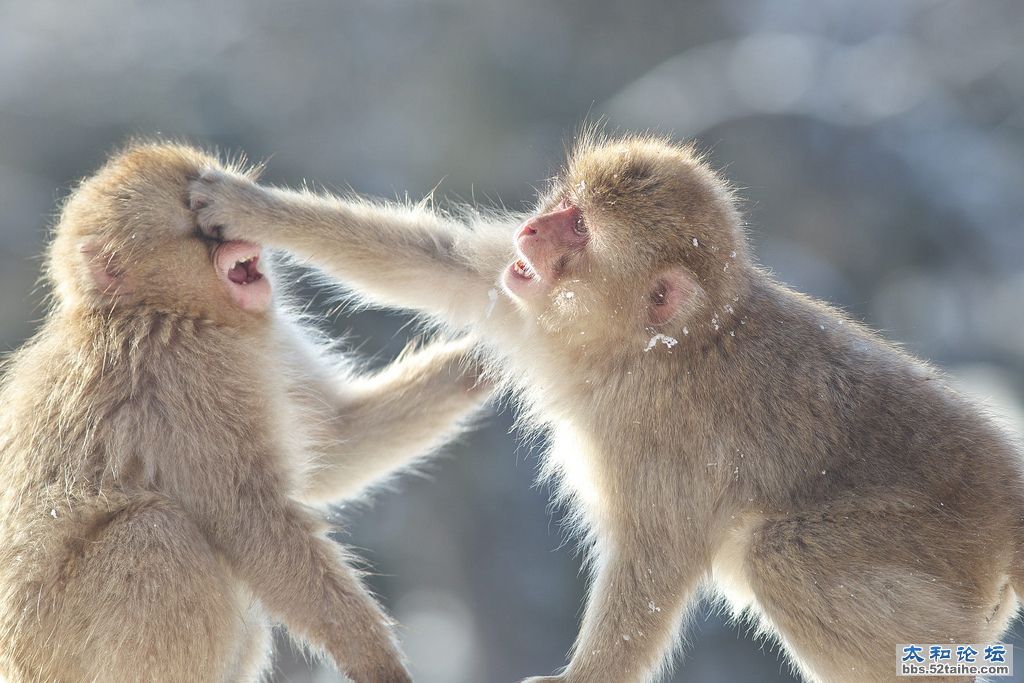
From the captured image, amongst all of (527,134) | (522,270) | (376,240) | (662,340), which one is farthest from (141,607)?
(527,134)

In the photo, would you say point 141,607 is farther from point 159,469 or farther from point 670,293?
point 670,293

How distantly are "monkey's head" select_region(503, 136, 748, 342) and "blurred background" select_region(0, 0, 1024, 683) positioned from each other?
12.2ft

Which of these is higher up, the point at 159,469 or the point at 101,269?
the point at 101,269

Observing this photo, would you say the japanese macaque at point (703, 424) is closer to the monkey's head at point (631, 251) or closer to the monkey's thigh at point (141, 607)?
the monkey's head at point (631, 251)

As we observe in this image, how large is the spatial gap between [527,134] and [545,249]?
26.2ft

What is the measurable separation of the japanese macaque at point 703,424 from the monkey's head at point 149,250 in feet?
0.33

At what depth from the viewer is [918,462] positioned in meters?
3.37

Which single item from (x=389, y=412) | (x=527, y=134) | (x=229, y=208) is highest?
(x=527, y=134)

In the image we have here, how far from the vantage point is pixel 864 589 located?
3098mm

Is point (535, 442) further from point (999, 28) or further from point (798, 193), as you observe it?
point (999, 28)

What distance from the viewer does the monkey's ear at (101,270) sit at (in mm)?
3568

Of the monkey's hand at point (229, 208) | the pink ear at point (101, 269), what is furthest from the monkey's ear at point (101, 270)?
the monkey's hand at point (229, 208)

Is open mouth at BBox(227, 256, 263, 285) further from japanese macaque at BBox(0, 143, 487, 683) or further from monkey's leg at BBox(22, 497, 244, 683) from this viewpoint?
monkey's leg at BBox(22, 497, 244, 683)

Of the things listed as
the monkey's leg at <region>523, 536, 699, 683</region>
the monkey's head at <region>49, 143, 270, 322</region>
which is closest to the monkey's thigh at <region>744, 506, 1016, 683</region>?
the monkey's leg at <region>523, 536, 699, 683</region>
